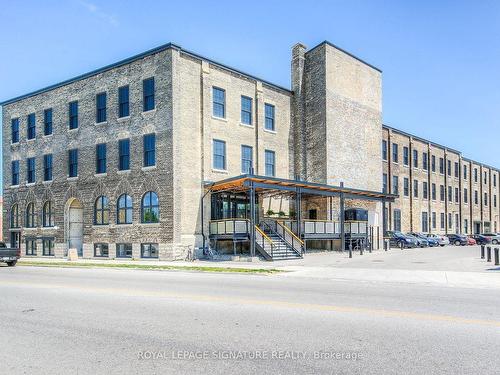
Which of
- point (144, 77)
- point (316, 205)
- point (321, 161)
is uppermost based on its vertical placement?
point (144, 77)

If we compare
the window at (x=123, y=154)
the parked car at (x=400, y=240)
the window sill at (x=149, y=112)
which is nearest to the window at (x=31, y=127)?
the window at (x=123, y=154)

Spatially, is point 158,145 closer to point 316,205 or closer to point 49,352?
point 316,205

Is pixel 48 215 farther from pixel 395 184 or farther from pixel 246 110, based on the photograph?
pixel 395 184

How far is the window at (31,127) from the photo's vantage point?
125 feet

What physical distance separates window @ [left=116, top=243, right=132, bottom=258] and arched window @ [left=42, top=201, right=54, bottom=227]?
7840mm

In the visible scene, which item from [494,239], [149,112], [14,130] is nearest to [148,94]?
[149,112]

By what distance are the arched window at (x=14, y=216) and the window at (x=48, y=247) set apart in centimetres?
434

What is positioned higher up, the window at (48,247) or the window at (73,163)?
the window at (73,163)

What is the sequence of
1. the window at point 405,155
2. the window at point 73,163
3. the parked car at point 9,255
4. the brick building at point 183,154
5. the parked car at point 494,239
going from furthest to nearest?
the parked car at point 494,239
the window at point 405,155
the window at point 73,163
the brick building at point 183,154
the parked car at point 9,255

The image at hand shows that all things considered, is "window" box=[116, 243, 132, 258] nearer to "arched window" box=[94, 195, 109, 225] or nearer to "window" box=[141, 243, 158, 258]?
"window" box=[141, 243, 158, 258]

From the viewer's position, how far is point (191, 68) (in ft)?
100

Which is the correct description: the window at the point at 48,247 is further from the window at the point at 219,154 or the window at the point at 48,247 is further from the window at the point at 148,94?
the window at the point at 219,154

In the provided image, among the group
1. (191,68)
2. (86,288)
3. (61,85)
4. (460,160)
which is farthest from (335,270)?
(460,160)

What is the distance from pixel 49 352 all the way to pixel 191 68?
26045mm
